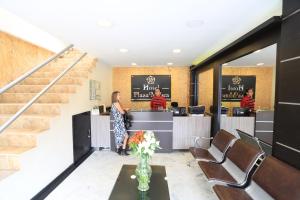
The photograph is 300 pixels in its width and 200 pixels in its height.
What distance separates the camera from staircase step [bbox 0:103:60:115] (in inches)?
Result: 131

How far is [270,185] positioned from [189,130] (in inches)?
114

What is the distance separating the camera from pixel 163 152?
480cm

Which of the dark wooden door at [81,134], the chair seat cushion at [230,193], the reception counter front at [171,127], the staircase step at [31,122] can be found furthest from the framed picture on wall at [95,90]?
the chair seat cushion at [230,193]

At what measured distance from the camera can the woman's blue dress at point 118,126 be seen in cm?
448

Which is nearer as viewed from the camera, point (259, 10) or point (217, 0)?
point (217, 0)

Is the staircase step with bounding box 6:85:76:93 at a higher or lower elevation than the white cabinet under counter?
higher

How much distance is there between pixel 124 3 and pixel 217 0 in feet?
3.62

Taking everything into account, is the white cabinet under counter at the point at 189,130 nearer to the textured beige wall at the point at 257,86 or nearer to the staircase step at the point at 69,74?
the staircase step at the point at 69,74

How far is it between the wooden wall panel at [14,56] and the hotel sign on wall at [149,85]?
371 centimetres

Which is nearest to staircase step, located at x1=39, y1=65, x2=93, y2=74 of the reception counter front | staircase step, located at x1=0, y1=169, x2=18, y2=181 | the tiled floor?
the reception counter front

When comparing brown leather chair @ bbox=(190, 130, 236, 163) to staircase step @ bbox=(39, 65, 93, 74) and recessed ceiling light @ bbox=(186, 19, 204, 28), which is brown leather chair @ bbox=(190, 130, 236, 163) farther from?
staircase step @ bbox=(39, 65, 93, 74)

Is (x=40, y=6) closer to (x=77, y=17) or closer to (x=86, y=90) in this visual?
(x=77, y=17)

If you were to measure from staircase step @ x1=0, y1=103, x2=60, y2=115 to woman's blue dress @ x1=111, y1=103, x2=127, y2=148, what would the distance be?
1413mm

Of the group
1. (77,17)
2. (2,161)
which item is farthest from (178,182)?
(77,17)
